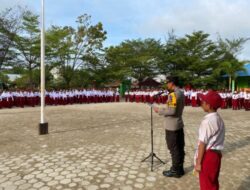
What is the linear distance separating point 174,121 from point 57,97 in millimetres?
17315

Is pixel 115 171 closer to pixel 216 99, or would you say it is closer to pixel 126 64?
pixel 216 99

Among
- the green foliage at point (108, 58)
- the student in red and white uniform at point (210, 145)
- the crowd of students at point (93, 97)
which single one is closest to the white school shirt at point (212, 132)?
the student in red and white uniform at point (210, 145)

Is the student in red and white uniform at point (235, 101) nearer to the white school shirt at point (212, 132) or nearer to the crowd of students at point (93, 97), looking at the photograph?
the crowd of students at point (93, 97)

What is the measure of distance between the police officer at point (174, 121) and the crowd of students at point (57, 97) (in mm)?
15617

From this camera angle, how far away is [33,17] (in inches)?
1062

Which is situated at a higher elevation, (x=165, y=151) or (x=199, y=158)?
(x=199, y=158)

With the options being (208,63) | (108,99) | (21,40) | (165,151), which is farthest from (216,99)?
(208,63)

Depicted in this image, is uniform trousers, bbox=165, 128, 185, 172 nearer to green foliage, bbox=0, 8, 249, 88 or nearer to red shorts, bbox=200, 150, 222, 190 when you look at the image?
red shorts, bbox=200, 150, 222, 190

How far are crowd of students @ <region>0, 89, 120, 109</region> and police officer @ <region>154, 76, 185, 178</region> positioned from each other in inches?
615

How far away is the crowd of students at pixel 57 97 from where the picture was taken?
18255mm

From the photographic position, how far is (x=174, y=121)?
5.05 metres

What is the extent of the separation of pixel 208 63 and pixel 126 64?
9623 mm

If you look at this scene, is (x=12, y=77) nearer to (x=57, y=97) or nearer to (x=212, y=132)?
(x=57, y=97)

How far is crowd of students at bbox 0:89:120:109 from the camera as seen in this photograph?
59.9 ft
